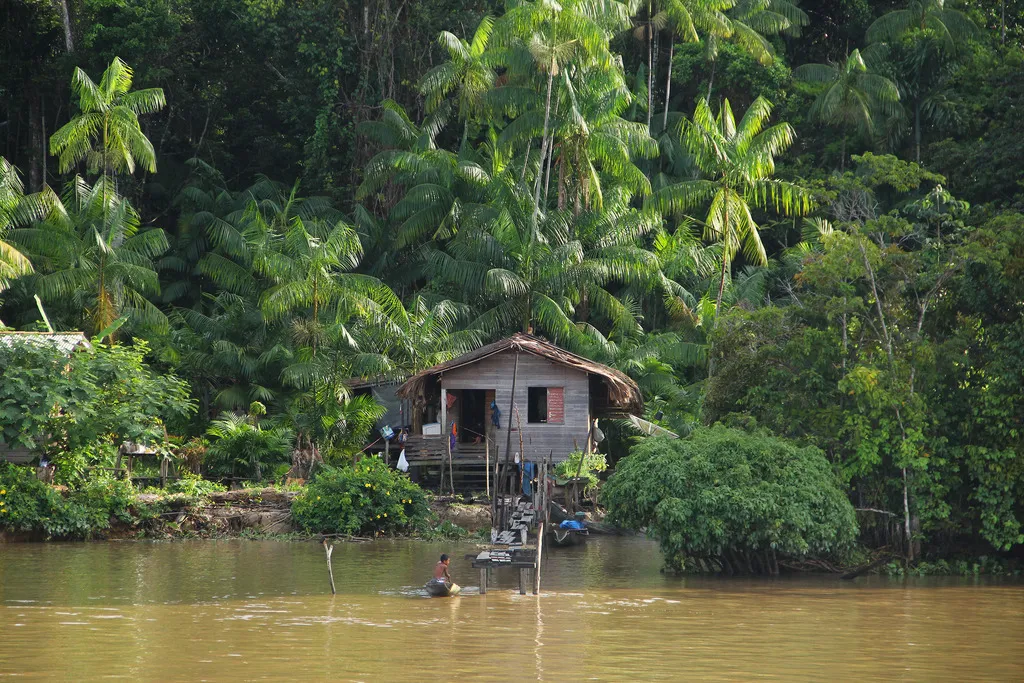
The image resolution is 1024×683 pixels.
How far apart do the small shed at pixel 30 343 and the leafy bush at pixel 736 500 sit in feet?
37.3

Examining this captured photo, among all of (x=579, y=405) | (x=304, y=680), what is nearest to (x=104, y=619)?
(x=304, y=680)

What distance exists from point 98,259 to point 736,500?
18616mm

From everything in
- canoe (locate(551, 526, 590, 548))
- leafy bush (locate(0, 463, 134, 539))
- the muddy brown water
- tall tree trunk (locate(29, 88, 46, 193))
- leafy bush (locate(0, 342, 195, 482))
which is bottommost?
the muddy brown water

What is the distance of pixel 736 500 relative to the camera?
18719mm

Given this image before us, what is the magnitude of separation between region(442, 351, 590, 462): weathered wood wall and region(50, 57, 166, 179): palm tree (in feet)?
35.3

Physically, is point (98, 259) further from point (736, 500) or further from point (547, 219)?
point (736, 500)

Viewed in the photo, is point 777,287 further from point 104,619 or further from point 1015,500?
point 104,619

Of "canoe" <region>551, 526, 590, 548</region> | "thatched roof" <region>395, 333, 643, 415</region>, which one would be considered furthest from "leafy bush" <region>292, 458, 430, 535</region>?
"thatched roof" <region>395, 333, 643, 415</region>

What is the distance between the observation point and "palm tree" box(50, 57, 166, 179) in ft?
103

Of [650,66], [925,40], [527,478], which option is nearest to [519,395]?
[527,478]

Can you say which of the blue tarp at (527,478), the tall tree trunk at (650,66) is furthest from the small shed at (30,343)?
the tall tree trunk at (650,66)

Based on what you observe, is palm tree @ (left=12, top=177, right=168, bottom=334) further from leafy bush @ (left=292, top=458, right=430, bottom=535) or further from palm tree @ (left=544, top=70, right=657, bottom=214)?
palm tree @ (left=544, top=70, right=657, bottom=214)

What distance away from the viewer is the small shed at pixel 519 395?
2725 cm

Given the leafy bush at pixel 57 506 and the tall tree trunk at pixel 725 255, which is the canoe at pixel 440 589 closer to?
the leafy bush at pixel 57 506
